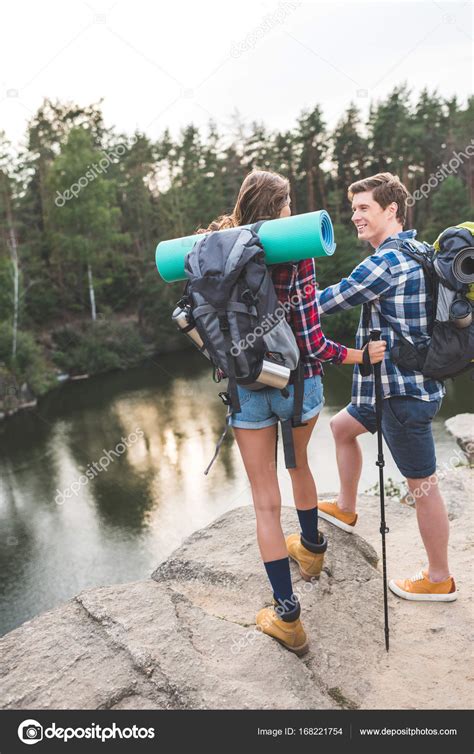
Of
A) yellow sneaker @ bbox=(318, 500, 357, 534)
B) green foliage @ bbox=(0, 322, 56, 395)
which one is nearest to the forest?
green foliage @ bbox=(0, 322, 56, 395)

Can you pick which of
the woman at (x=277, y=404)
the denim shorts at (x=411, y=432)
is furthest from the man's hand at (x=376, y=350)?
the denim shorts at (x=411, y=432)

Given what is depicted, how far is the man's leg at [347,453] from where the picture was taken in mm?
3115

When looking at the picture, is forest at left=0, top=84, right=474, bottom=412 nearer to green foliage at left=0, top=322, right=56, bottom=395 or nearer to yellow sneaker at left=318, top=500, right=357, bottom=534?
green foliage at left=0, top=322, right=56, bottom=395

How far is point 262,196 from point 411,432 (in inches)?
48.5

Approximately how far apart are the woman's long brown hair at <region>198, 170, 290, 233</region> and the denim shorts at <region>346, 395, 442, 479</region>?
102cm

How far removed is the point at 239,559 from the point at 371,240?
5.75 ft

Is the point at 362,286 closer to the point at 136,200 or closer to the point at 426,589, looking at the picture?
the point at 426,589

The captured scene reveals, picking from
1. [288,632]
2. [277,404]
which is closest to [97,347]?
[288,632]

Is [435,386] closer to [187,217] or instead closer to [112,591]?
[112,591]

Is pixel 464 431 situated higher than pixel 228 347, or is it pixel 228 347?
pixel 228 347

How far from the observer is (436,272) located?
2590 mm

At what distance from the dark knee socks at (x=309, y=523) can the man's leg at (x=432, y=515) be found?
461 mm

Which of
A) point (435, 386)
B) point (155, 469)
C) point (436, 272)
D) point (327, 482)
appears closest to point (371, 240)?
point (436, 272)

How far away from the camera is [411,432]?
2727 mm
